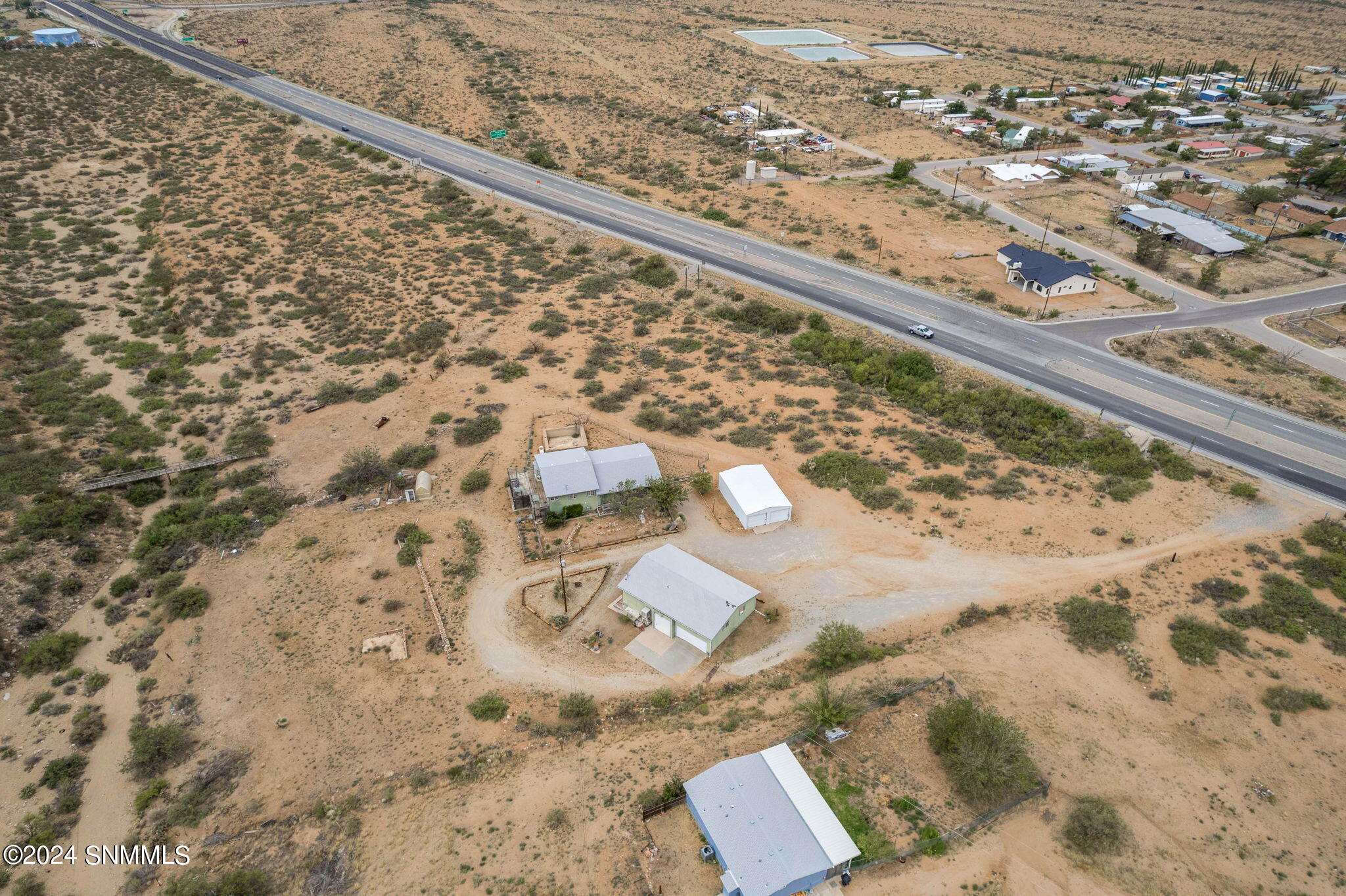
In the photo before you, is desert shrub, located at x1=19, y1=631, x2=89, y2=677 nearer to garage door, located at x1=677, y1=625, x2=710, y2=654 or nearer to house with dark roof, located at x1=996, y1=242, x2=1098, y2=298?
garage door, located at x1=677, y1=625, x2=710, y2=654

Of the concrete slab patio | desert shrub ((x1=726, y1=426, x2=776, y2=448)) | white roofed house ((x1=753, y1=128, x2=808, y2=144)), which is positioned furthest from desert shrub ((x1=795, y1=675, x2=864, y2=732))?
white roofed house ((x1=753, y1=128, x2=808, y2=144))

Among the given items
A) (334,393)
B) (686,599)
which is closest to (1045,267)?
(686,599)

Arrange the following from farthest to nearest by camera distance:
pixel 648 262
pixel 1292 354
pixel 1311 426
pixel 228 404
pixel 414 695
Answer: pixel 648 262, pixel 1292 354, pixel 228 404, pixel 1311 426, pixel 414 695

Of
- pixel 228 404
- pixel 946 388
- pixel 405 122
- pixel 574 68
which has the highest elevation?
pixel 574 68

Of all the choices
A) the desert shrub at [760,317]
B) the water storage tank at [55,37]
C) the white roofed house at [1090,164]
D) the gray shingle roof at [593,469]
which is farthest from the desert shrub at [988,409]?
the water storage tank at [55,37]

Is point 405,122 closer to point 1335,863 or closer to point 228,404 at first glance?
point 228,404

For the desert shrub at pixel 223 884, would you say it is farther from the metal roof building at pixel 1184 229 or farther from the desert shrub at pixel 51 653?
→ the metal roof building at pixel 1184 229

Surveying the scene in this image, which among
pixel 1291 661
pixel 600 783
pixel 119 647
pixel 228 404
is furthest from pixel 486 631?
pixel 1291 661

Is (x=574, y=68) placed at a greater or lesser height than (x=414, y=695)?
greater
